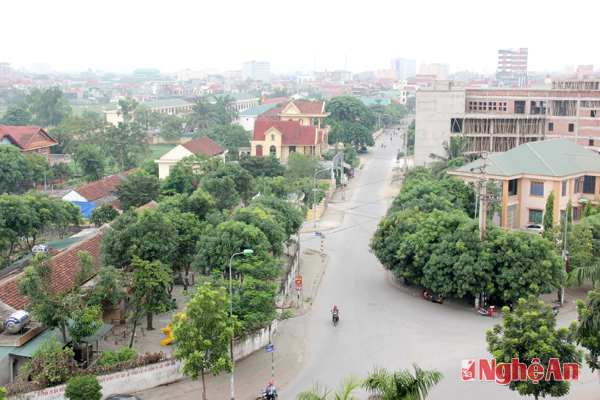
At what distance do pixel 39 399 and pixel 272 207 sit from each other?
18.0 meters

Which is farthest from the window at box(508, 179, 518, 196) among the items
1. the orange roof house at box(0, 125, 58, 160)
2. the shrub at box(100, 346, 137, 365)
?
the orange roof house at box(0, 125, 58, 160)

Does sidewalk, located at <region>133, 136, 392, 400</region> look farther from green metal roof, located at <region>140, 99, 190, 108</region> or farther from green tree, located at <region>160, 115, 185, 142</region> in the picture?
green metal roof, located at <region>140, 99, 190, 108</region>

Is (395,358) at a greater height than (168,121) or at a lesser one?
lesser

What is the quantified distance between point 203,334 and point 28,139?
47829mm

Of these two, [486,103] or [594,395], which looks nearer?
[594,395]

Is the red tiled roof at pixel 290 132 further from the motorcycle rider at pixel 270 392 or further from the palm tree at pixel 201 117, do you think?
the motorcycle rider at pixel 270 392

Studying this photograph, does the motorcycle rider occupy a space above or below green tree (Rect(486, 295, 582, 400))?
below

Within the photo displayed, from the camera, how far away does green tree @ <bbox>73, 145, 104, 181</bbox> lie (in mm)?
56906

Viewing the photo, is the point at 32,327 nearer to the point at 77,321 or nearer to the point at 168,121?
the point at 77,321

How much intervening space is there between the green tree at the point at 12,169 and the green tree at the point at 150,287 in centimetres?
3100

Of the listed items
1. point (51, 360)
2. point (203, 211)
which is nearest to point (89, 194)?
point (203, 211)

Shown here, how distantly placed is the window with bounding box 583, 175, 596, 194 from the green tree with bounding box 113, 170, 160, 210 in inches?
1215

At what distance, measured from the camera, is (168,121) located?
8981cm

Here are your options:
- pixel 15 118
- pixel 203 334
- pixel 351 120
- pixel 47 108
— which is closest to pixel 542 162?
pixel 203 334
